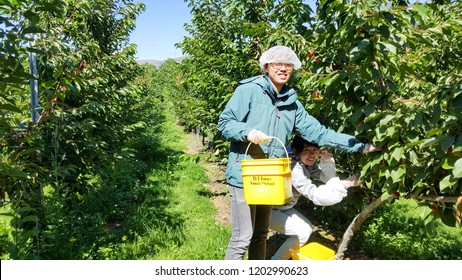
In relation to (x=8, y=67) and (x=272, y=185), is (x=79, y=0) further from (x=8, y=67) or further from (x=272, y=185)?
(x=272, y=185)

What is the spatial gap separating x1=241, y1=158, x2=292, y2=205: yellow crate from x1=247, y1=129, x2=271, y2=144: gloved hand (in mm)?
112

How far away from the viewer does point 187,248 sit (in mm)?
3609

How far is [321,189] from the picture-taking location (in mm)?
2518

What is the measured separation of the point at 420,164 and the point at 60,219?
3133mm

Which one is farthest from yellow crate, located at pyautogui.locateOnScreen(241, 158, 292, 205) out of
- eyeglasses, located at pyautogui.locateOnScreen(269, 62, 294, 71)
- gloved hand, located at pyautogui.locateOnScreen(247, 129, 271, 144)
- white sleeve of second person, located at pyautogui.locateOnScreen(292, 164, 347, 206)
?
eyeglasses, located at pyautogui.locateOnScreen(269, 62, 294, 71)

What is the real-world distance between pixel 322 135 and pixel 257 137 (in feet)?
2.08

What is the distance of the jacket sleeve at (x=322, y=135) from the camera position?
7.77 ft

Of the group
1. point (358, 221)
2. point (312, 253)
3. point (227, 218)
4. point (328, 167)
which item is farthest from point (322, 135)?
point (227, 218)

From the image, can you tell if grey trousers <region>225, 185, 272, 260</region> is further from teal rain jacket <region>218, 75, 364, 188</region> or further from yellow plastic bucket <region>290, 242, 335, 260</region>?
Answer: yellow plastic bucket <region>290, 242, 335, 260</region>

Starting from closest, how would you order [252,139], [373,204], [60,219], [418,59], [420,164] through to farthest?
[420,164], [252,139], [373,204], [418,59], [60,219]

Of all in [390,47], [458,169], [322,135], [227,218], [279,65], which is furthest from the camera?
[227,218]

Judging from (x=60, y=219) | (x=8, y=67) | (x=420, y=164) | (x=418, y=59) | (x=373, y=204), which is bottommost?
(x=60, y=219)

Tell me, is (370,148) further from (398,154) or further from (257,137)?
(257,137)
